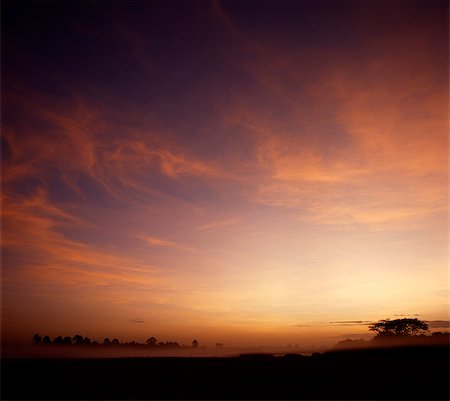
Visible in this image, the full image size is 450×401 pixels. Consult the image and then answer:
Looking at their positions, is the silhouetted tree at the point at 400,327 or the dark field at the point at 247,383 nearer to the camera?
the dark field at the point at 247,383

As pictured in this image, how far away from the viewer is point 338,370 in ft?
73.9


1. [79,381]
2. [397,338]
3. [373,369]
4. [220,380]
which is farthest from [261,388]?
[397,338]

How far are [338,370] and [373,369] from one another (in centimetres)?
247

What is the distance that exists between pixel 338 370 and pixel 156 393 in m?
13.5

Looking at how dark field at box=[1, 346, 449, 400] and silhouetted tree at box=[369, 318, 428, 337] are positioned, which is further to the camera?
silhouetted tree at box=[369, 318, 428, 337]

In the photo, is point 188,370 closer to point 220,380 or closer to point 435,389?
point 220,380

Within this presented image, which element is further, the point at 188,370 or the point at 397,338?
the point at 397,338

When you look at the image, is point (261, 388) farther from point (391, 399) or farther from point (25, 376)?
point (25, 376)

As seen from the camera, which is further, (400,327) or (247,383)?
(400,327)

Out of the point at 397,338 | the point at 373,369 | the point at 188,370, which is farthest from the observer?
the point at 397,338

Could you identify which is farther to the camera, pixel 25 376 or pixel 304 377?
pixel 25 376

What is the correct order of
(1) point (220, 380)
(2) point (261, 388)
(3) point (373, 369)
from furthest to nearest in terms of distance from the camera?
(3) point (373, 369) → (1) point (220, 380) → (2) point (261, 388)

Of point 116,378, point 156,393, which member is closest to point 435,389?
point 156,393

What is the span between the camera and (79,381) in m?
20.1
